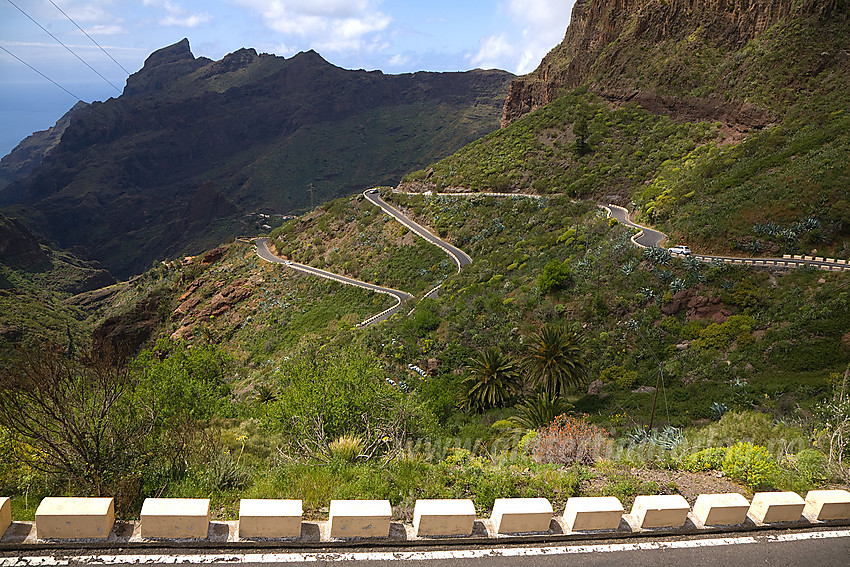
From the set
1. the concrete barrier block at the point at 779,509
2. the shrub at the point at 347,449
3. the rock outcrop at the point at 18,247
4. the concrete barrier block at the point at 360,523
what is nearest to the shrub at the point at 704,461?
the concrete barrier block at the point at 779,509

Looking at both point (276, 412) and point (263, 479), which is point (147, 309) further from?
point (263, 479)

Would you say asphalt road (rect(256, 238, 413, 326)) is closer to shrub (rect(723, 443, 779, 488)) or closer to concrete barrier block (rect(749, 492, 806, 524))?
shrub (rect(723, 443, 779, 488))

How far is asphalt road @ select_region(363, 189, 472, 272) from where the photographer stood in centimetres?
4878

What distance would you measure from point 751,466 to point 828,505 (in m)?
1.55

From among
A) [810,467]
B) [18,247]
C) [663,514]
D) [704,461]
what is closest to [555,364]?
[704,461]

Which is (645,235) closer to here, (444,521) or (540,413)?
(540,413)

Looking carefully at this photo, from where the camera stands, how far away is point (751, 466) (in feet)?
30.1

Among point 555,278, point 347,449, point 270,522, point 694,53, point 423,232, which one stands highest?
point 694,53

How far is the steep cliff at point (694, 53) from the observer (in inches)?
1895

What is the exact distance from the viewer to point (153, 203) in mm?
186500

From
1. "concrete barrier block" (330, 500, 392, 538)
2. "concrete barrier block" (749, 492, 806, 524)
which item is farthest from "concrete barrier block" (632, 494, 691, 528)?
"concrete barrier block" (330, 500, 392, 538)

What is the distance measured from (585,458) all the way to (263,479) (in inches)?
260

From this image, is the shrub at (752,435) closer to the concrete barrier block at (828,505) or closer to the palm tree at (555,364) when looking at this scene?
the concrete barrier block at (828,505)

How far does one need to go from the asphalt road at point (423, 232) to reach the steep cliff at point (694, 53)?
102 ft
